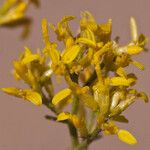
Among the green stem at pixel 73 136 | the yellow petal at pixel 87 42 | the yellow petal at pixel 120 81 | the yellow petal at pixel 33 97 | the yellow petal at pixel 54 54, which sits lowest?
the green stem at pixel 73 136

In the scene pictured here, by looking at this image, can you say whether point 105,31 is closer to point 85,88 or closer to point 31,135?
point 85,88

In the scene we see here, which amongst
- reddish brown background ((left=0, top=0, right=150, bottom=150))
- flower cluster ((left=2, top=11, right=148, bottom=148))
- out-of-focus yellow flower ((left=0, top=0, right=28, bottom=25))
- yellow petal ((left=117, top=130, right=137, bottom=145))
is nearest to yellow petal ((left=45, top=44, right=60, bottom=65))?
flower cluster ((left=2, top=11, right=148, bottom=148))

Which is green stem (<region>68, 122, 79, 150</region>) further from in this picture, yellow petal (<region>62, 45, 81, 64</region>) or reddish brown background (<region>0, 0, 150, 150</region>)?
reddish brown background (<region>0, 0, 150, 150</region>)

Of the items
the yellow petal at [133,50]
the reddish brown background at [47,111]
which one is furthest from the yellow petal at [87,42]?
the reddish brown background at [47,111]

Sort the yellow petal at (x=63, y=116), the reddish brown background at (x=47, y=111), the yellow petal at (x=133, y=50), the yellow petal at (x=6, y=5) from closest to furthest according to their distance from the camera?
the yellow petal at (x=63, y=116) → the yellow petal at (x=133, y=50) → the yellow petal at (x=6, y=5) → the reddish brown background at (x=47, y=111)

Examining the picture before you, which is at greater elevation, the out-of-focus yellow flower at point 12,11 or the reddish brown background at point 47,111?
the out-of-focus yellow flower at point 12,11

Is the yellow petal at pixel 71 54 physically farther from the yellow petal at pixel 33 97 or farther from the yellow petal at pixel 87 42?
the yellow petal at pixel 33 97

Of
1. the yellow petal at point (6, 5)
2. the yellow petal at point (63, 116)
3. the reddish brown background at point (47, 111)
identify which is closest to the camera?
the yellow petal at point (63, 116)

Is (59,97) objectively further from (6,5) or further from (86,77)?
(6,5)
